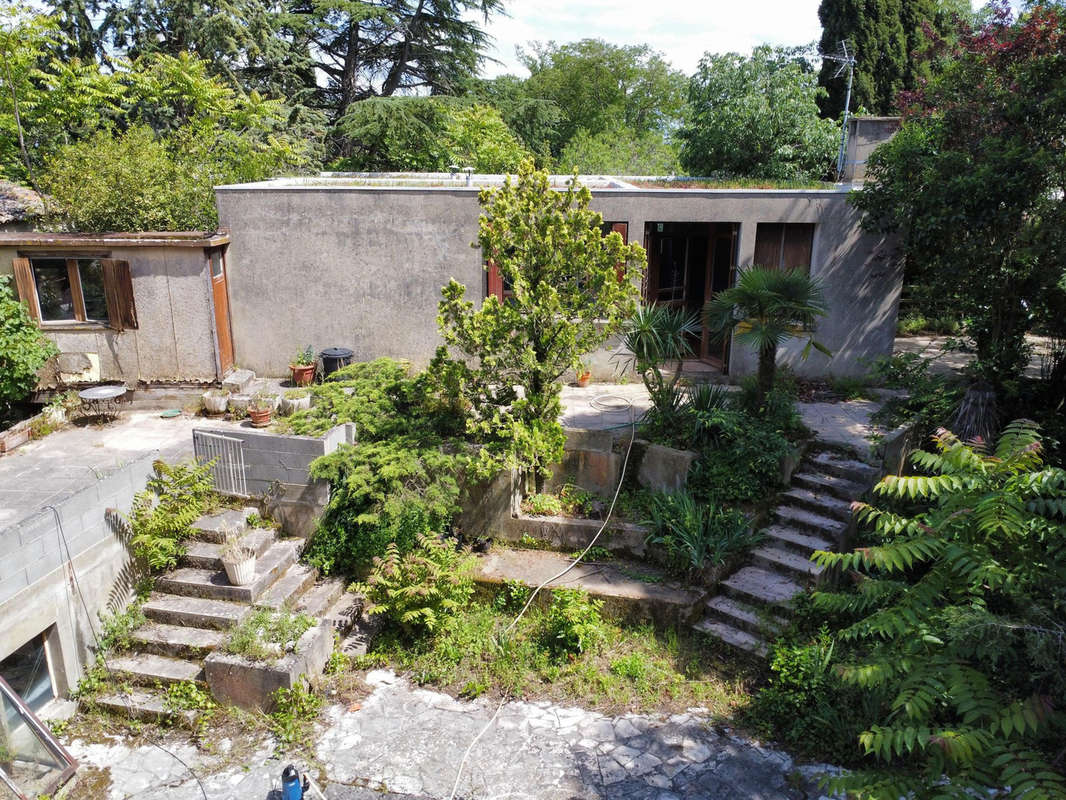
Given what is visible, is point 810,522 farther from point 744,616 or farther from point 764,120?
point 764,120

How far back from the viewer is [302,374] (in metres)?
13.1

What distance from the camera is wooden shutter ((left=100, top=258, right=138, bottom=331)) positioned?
12453 millimetres

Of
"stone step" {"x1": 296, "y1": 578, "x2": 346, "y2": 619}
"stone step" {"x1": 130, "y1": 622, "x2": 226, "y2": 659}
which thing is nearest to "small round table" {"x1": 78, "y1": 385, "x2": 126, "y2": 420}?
"stone step" {"x1": 130, "y1": 622, "x2": 226, "y2": 659}

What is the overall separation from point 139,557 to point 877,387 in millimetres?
11935

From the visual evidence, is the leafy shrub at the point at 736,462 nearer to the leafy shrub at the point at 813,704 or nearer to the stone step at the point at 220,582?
the leafy shrub at the point at 813,704

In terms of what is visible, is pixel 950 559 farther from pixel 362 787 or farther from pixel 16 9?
pixel 16 9

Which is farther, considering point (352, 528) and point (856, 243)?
point (856, 243)

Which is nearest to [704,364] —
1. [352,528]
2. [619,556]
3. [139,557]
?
[619,556]

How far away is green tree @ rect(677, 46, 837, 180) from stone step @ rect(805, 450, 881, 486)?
9.74 metres

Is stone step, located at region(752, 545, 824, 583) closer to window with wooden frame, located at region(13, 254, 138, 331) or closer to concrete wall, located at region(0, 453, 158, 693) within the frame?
concrete wall, located at region(0, 453, 158, 693)

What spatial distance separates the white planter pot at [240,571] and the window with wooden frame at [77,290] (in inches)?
257

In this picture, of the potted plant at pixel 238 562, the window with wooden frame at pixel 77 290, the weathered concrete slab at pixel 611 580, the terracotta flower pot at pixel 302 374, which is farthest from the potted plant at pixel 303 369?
the weathered concrete slab at pixel 611 580

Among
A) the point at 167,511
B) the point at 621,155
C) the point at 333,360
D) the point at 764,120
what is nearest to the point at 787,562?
the point at 167,511

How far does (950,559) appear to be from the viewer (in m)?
4.30
